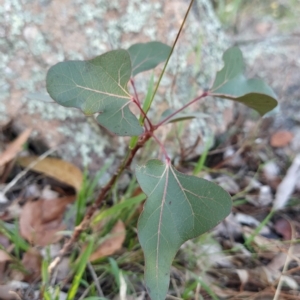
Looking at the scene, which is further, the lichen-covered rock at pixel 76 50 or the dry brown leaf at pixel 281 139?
the dry brown leaf at pixel 281 139

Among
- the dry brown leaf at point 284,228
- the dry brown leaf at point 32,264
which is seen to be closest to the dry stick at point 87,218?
the dry brown leaf at point 32,264

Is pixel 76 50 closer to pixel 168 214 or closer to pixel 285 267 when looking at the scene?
pixel 168 214

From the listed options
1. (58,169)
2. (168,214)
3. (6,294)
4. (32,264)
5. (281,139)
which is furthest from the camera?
(281,139)

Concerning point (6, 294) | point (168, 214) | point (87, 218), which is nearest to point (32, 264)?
point (6, 294)

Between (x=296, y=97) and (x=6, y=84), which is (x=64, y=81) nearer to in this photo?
(x=6, y=84)

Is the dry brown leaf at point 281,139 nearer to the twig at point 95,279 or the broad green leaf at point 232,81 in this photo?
the broad green leaf at point 232,81

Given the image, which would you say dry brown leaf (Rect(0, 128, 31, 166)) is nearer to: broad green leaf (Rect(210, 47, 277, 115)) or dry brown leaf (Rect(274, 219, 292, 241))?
broad green leaf (Rect(210, 47, 277, 115))
